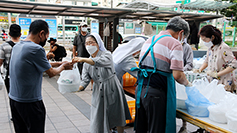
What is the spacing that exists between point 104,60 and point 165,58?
37.7 inches

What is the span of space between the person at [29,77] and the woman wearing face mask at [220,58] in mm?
2537

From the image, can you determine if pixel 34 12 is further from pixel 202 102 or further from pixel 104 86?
pixel 202 102

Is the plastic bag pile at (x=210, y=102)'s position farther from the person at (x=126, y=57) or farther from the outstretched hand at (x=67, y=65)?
the outstretched hand at (x=67, y=65)

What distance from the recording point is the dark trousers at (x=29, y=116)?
2.21 m

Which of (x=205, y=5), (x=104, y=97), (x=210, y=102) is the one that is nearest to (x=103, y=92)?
(x=104, y=97)

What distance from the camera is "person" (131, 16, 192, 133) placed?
7.27 feet

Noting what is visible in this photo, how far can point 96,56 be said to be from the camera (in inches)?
120

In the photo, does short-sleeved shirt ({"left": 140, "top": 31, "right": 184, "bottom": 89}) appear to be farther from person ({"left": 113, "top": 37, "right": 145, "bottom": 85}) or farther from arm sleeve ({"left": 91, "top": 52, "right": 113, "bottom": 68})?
person ({"left": 113, "top": 37, "right": 145, "bottom": 85})

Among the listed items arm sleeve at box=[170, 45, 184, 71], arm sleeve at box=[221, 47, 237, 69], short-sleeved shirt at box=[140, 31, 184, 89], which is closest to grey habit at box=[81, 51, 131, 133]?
short-sleeved shirt at box=[140, 31, 184, 89]

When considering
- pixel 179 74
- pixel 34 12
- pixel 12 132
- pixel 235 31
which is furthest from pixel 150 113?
pixel 235 31

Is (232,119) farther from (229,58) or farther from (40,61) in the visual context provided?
(40,61)

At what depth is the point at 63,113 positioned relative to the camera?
482cm

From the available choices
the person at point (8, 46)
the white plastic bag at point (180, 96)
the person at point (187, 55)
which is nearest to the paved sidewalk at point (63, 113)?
the person at point (187, 55)

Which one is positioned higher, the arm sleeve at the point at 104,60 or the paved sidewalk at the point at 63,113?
the arm sleeve at the point at 104,60
